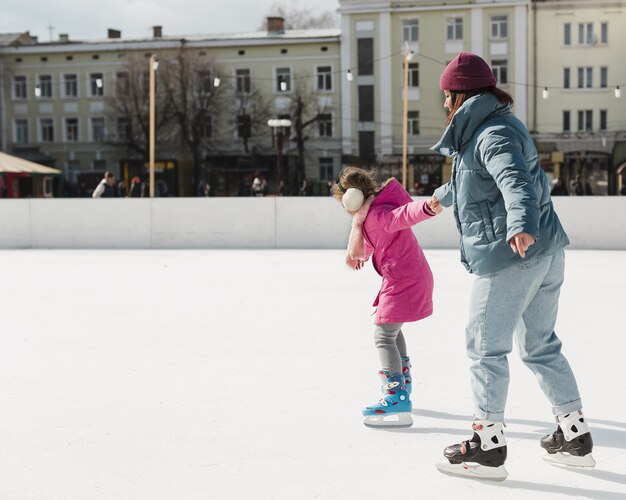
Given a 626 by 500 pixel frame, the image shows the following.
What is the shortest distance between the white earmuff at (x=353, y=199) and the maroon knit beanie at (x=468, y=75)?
855 mm

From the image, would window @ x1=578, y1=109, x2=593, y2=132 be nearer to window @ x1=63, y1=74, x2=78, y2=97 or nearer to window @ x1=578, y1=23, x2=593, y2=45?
window @ x1=578, y1=23, x2=593, y2=45

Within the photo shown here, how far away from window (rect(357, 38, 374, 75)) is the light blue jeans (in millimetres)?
37416

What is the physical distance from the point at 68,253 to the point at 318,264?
195 inches

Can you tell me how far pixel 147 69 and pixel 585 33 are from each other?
65.1 feet

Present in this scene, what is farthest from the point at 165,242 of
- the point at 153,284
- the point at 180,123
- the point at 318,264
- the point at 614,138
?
the point at 614,138

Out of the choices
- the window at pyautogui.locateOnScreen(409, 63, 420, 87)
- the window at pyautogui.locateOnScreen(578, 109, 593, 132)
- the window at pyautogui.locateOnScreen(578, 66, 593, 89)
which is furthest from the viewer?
the window at pyautogui.locateOnScreen(409, 63, 420, 87)

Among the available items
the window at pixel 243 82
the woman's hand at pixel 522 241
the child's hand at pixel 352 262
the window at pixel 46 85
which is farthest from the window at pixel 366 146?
the woman's hand at pixel 522 241

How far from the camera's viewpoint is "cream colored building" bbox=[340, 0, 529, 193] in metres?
38.4

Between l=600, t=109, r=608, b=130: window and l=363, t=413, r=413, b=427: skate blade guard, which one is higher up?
l=600, t=109, r=608, b=130: window

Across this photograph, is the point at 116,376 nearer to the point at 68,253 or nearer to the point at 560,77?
the point at 68,253

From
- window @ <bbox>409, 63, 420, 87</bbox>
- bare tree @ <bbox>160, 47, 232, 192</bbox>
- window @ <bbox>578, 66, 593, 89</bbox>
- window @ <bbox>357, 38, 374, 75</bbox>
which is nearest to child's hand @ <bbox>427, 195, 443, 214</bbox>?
bare tree @ <bbox>160, 47, 232, 192</bbox>

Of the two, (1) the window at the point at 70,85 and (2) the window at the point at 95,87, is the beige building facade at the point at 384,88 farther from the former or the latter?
(1) the window at the point at 70,85

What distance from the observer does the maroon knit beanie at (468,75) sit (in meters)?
2.98

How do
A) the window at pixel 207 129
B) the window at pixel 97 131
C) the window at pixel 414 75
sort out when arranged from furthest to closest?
1. the window at pixel 97 131
2. the window at pixel 207 129
3. the window at pixel 414 75
